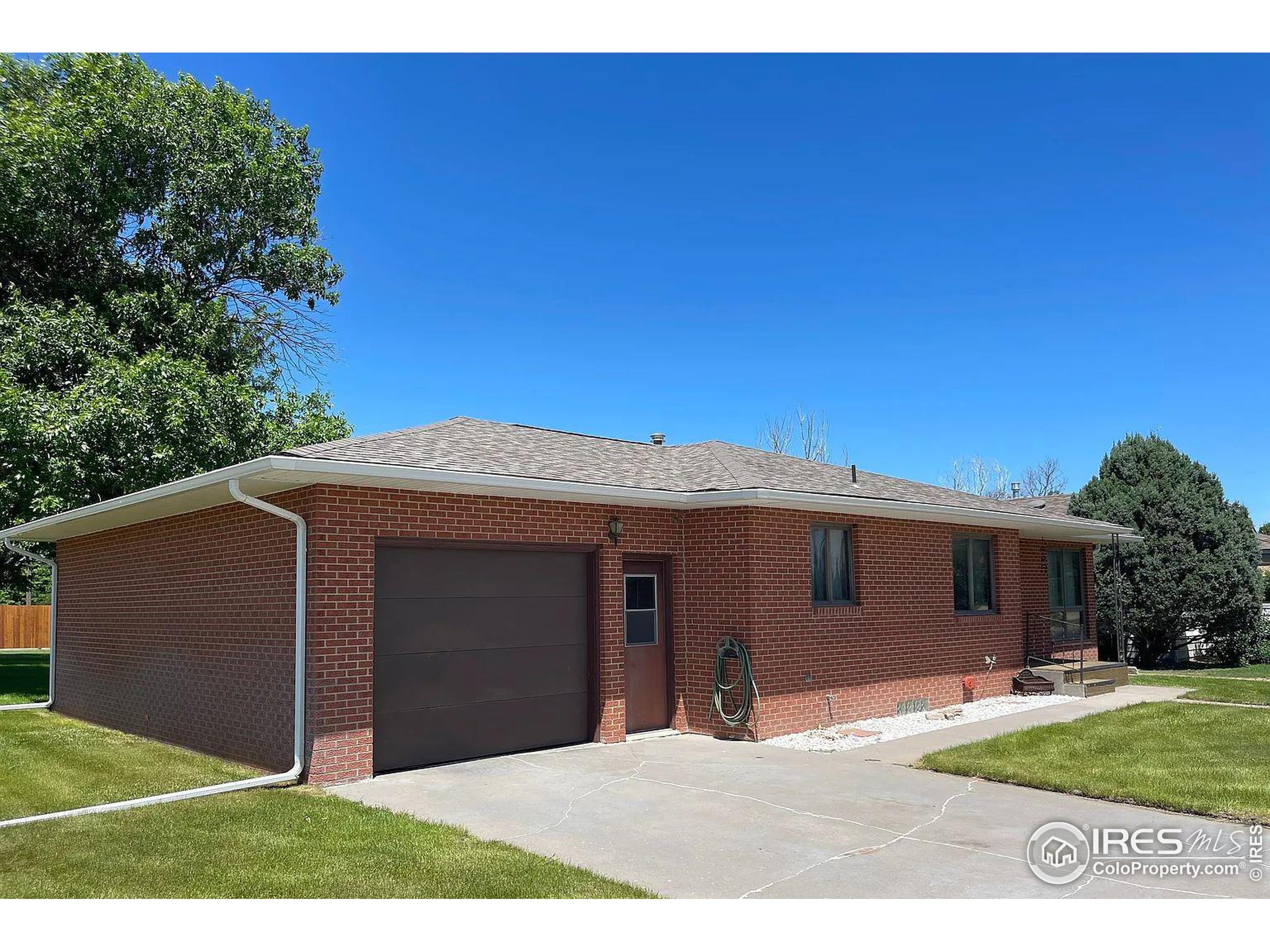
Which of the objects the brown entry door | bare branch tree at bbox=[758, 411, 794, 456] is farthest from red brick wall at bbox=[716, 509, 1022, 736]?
bare branch tree at bbox=[758, 411, 794, 456]

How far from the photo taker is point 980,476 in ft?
160

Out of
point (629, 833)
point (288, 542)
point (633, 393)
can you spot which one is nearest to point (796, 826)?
point (629, 833)

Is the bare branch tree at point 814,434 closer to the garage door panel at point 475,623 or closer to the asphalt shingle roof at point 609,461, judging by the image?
the asphalt shingle roof at point 609,461

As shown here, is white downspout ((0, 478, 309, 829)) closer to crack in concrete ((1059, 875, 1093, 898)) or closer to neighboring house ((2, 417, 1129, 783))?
neighboring house ((2, 417, 1129, 783))

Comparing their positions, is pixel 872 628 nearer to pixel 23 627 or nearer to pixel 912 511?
pixel 912 511

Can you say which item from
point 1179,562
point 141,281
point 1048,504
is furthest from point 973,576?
point 141,281

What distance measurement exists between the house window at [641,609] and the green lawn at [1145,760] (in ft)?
11.8

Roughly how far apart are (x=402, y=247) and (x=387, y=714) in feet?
45.4

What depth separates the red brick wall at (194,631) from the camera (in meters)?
9.19

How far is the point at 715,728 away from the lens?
36.9 ft

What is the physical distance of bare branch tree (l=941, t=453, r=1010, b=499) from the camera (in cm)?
4819

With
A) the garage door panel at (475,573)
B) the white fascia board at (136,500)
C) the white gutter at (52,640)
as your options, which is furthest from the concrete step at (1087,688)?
the white gutter at (52,640)

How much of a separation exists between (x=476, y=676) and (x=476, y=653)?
0.25m

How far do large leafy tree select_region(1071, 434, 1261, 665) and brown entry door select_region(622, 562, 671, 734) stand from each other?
47.7ft
